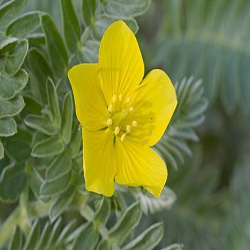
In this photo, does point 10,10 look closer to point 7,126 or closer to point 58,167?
point 7,126

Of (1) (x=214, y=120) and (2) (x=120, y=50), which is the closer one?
(2) (x=120, y=50)

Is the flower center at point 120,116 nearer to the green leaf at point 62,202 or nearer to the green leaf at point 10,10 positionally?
the green leaf at point 62,202

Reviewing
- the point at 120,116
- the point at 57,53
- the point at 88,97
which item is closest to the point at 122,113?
the point at 120,116

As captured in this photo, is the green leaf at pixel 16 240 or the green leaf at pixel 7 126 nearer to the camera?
the green leaf at pixel 7 126

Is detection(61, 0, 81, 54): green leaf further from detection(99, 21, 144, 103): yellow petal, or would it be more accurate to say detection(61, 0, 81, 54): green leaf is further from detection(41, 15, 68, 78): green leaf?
detection(99, 21, 144, 103): yellow petal

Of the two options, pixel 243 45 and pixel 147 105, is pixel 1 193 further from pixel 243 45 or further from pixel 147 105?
pixel 243 45

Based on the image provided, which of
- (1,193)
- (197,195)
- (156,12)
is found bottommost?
(197,195)

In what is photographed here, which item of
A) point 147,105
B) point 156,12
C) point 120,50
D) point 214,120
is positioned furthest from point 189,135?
point 156,12

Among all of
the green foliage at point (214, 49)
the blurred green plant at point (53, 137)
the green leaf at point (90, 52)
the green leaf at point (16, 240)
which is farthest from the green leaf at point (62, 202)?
the green foliage at point (214, 49)
